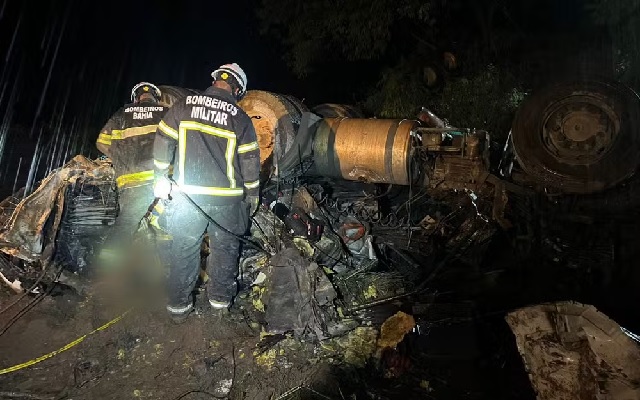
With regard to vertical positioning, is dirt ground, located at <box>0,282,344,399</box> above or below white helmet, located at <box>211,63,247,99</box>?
below

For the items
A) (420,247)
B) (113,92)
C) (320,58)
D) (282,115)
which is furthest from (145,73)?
(420,247)

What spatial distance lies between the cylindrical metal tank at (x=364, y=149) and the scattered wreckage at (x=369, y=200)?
12 millimetres

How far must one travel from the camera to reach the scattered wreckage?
3869mm

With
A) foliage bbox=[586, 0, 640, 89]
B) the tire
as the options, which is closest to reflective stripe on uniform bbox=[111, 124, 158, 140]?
the tire

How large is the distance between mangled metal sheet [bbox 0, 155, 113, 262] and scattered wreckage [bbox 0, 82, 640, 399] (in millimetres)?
10

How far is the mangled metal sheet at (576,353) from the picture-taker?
2027 mm

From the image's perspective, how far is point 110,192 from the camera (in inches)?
179

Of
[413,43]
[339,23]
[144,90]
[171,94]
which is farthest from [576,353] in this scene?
[413,43]

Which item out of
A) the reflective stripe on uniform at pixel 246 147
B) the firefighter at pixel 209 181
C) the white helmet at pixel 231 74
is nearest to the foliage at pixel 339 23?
the white helmet at pixel 231 74

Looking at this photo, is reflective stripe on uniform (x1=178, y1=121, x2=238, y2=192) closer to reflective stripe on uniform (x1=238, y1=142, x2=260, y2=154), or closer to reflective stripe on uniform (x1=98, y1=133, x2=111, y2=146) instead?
reflective stripe on uniform (x1=238, y1=142, x2=260, y2=154)

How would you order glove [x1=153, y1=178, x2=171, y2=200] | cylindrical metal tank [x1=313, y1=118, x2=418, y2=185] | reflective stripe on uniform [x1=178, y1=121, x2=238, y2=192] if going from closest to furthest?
1. reflective stripe on uniform [x1=178, y1=121, x2=238, y2=192]
2. glove [x1=153, y1=178, x2=171, y2=200]
3. cylindrical metal tank [x1=313, y1=118, x2=418, y2=185]

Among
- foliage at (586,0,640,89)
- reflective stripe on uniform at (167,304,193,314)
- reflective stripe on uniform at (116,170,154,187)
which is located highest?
foliage at (586,0,640,89)

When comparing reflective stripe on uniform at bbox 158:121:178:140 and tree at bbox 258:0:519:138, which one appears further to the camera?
tree at bbox 258:0:519:138

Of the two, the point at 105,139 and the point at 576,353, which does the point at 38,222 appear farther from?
the point at 576,353
